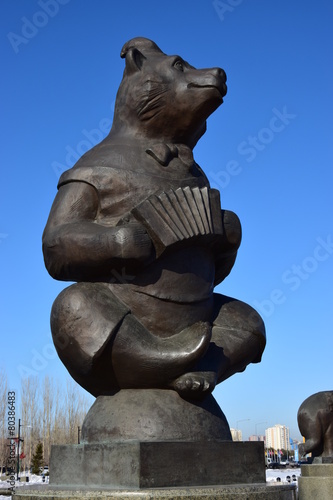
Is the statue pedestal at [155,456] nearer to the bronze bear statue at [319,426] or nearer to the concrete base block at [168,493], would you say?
the concrete base block at [168,493]

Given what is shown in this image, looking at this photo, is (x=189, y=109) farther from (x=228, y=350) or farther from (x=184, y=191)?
(x=228, y=350)

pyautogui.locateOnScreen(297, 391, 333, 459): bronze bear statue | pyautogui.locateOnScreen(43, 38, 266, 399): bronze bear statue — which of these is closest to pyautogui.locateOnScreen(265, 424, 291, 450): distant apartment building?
pyautogui.locateOnScreen(297, 391, 333, 459): bronze bear statue

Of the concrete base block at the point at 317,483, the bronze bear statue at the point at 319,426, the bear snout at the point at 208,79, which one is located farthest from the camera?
the bronze bear statue at the point at 319,426

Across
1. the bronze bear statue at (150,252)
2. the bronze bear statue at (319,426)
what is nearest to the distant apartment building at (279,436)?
the bronze bear statue at (319,426)

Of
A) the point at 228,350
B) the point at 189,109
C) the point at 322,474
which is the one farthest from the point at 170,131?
the point at 322,474

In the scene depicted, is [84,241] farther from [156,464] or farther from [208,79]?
[208,79]

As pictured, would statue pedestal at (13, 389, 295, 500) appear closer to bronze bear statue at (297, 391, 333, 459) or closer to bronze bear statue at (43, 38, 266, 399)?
bronze bear statue at (43, 38, 266, 399)

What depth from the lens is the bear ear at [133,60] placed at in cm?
480

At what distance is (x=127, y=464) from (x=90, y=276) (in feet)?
4.22

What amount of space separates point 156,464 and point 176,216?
5.32ft

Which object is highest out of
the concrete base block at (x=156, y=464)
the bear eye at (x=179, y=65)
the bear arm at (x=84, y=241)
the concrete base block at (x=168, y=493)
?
the bear eye at (x=179, y=65)

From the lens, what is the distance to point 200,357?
13.0ft

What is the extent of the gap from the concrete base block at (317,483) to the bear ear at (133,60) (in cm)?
761

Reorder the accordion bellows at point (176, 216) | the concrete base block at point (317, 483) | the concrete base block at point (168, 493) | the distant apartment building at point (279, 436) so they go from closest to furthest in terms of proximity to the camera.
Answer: the concrete base block at point (168, 493)
the accordion bellows at point (176, 216)
the concrete base block at point (317, 483)
the distant apartment building at point (279, 436)
